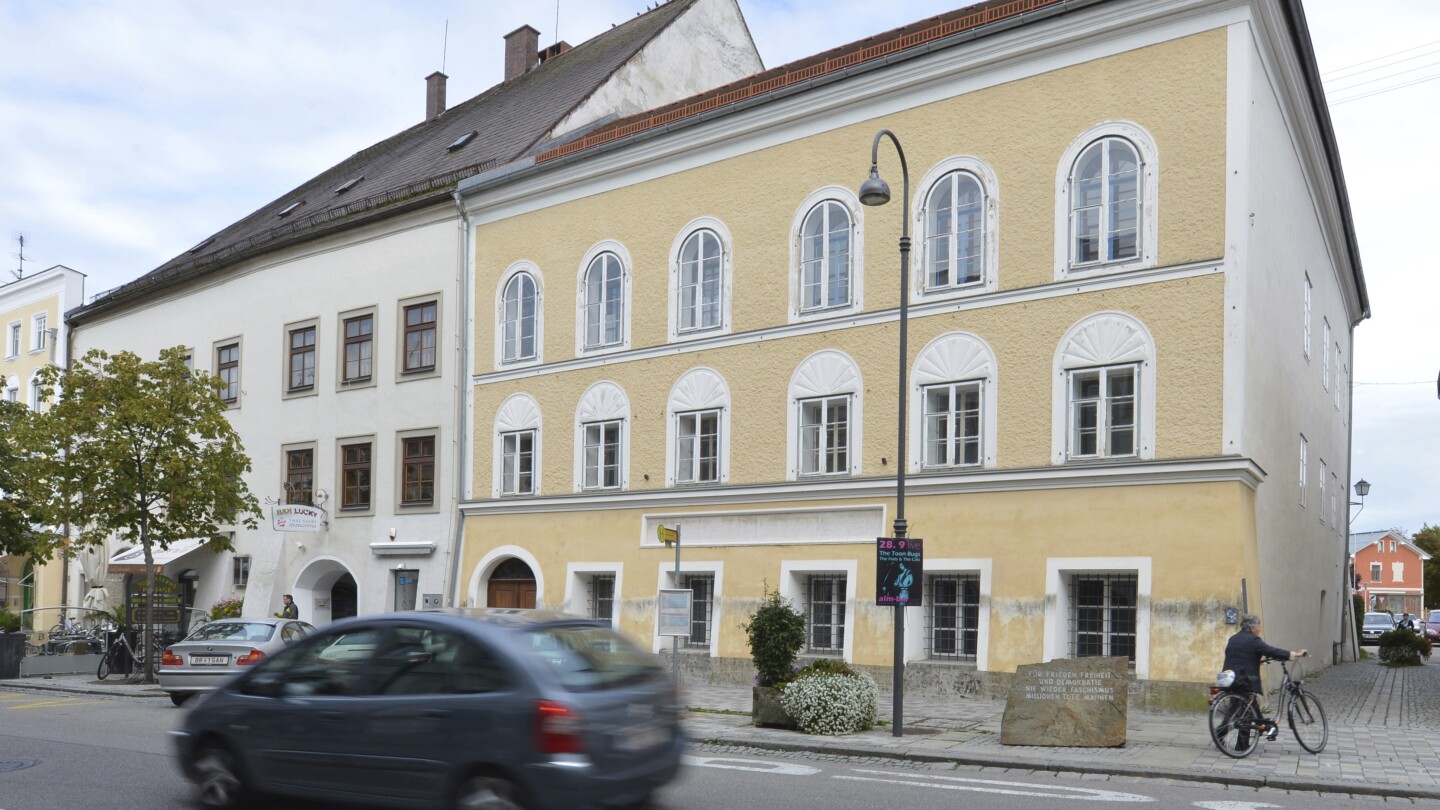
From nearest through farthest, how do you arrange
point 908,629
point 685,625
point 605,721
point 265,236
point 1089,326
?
1. point 605,721
2. point 685,625
3. point 1089,326
4. point 908,629
5. point 265,236

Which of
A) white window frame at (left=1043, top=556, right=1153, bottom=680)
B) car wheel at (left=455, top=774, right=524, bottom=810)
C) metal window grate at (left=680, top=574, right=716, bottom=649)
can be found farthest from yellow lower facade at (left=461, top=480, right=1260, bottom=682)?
car wheel at (left=455, top=774, right=524, bottom=810)

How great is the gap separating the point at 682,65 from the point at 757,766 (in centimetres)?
2366

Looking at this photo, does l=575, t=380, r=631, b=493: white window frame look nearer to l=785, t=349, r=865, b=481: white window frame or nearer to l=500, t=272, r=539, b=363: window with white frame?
l=500, t=272, r=539, b=363: window with white frame

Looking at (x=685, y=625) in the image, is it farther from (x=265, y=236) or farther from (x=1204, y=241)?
(x=265, y=236)

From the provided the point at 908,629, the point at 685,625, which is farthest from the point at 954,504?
the point at 685,625

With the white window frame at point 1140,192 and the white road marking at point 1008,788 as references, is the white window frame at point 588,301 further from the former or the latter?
the white road marking at point 1008,788

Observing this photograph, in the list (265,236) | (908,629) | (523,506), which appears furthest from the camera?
(265,236)

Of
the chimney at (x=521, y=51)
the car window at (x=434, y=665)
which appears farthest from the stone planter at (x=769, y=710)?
the chimney at (x=521, y=51)

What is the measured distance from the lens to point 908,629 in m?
19.6

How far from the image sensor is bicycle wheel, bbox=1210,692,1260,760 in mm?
12773

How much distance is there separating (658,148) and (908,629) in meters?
10.5

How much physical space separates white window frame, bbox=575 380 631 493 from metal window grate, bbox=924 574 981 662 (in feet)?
22.4

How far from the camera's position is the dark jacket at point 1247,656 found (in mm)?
12969

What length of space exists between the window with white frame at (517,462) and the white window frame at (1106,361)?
11.5m
